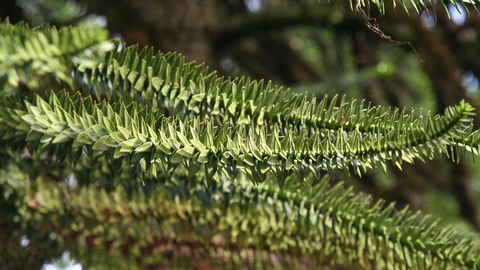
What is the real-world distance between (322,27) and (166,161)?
81 centimetres

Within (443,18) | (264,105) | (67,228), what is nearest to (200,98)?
(264,105)

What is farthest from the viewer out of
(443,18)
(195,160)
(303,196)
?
(443,18)

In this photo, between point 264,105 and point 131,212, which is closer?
point 264,105

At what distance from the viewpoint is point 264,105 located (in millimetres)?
481

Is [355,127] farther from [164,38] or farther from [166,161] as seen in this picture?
[164,38]

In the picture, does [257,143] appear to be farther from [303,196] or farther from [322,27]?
[322,27]

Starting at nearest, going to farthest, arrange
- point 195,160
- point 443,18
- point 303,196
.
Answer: point 195,160, point 303,196, point 443,18

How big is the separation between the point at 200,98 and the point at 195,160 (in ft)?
0.39

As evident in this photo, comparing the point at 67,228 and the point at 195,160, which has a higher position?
the point at 195,160

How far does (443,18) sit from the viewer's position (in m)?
1.09

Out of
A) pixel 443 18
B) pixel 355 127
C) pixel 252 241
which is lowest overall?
pixel 252 241

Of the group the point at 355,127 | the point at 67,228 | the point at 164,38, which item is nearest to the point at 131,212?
the point at 67,228

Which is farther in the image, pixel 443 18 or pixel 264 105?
pixel 443 18

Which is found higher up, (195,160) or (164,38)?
(195,160)
